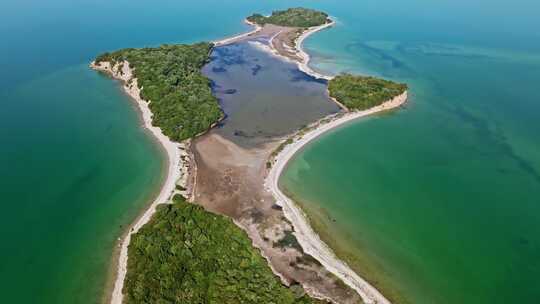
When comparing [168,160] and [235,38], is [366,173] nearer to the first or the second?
[168,160]

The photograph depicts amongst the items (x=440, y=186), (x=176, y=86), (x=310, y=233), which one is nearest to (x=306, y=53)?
(x=176, y=86)

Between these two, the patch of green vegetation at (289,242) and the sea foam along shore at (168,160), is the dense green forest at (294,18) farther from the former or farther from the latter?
the patch of green vegetation at (289,242)

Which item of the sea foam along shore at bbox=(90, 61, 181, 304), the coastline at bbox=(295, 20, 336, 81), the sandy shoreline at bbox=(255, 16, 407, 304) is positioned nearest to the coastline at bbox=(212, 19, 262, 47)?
the coastline at bbox=(295, 20, 336, 81)

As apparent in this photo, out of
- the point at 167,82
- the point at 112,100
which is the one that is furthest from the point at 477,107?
the point at 112,100

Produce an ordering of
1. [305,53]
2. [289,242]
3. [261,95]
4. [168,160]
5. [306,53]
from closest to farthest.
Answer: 1. [289,242]
2. [168,160]
3. [261,95]
4. [305,53]
5. [306,53]

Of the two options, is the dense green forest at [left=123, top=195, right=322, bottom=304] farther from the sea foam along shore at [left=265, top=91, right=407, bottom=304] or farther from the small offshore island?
the sea foam along shore at [left=265, top=91, right=407, bottom=304]

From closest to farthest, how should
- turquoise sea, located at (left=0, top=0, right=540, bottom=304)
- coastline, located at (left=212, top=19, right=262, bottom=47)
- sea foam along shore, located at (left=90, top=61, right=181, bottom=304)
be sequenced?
sea foam along shore, located at (left=90, top=61, right=181, bottom=304) < turquoise sea, located at (left=0, top=0, right=540, bottom=304) < coastline, located at (left=212, top=19, right=262, bottom=47)
